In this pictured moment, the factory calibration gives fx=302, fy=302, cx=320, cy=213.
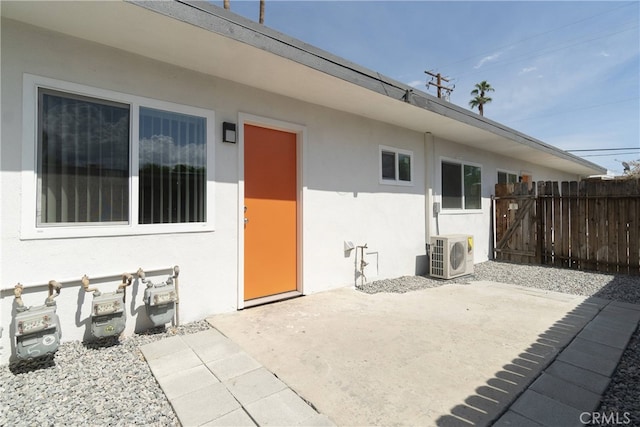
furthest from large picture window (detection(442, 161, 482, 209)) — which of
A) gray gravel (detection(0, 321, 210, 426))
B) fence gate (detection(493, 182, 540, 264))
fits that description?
gray gravel (detection(0, 321, 210, 426))

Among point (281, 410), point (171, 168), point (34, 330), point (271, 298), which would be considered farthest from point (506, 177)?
point (34, 330)

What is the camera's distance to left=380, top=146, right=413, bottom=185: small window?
5.75 meters

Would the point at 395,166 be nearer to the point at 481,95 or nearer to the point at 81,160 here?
the point at 81,160

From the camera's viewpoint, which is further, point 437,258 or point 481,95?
point 481,95

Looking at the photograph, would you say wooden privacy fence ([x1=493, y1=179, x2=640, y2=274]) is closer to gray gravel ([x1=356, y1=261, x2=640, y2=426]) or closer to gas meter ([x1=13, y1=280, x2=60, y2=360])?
gray gravel ([x1=356, y1=261, x2=640, y2=426])

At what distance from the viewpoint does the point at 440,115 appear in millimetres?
5277

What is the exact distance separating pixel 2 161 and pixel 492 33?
34.8 ft

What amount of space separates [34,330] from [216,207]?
1.91 m

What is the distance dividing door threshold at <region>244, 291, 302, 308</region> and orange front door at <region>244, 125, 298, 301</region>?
5 cm

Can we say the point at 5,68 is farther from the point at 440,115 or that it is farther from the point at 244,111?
the point at 440,115

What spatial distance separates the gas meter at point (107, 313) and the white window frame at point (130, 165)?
0.49 meters

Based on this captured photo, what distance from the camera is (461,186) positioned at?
744 centimetres

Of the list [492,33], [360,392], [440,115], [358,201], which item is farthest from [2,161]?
[492,33]

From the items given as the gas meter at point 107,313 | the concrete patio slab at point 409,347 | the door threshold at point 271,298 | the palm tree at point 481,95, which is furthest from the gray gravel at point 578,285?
the palm tree at point 481,95
